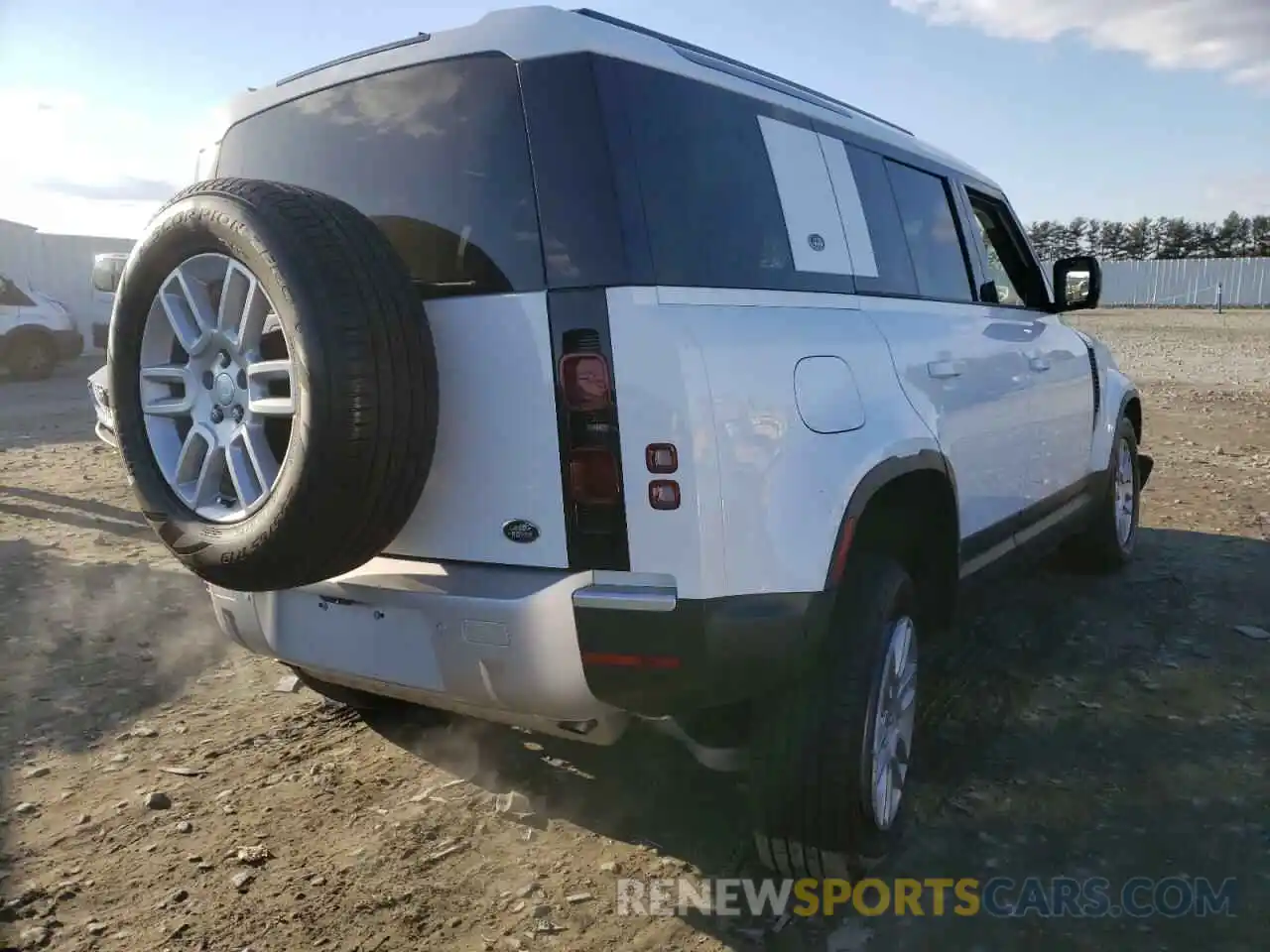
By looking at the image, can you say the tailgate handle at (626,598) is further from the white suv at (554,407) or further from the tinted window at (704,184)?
the tinted window at (704,184)

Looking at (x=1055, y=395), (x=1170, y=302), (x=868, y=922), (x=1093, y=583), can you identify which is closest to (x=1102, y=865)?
(x=868, y=922)

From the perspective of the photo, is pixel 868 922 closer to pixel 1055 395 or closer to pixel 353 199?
pixel 353 199

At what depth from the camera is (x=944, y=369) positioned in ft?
10.5

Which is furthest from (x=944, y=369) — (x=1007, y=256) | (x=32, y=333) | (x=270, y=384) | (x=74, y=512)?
(x=32, y=333)

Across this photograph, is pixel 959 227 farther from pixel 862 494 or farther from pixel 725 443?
pixel 725 443

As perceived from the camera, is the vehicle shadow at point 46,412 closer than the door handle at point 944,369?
No

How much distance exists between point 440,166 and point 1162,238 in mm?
91134

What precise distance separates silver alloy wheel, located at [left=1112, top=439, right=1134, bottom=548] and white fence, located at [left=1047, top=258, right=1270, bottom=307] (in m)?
51.2

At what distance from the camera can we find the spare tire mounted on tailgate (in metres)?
2.19

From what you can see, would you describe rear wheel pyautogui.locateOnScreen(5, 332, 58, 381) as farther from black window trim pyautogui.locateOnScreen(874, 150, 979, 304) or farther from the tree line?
the tree line

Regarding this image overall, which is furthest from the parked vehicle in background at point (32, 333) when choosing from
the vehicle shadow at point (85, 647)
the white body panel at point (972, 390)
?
the white body panel at point (972, 390)

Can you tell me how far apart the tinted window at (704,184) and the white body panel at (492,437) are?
1.13 ft

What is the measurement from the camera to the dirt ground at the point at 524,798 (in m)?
2.57

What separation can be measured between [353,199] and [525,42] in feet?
2.10
